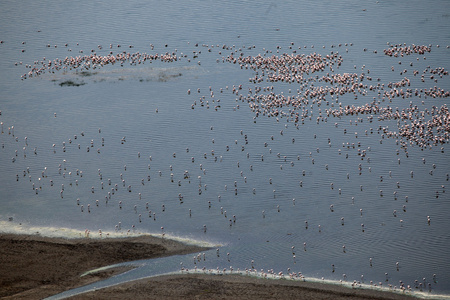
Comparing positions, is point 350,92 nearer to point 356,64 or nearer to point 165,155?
point 356,64

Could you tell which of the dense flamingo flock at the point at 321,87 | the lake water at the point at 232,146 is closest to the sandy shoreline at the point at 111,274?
the lake water at the point at 232,146

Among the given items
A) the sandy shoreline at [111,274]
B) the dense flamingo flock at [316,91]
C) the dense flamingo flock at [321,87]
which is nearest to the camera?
the sandy shoreline at [111,274]

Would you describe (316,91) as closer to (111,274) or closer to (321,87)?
(321,87)

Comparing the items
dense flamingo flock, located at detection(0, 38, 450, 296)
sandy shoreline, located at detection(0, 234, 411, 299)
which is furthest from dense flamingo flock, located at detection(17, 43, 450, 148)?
sandy shoreline, located at detection(0, 234, 411, 299)

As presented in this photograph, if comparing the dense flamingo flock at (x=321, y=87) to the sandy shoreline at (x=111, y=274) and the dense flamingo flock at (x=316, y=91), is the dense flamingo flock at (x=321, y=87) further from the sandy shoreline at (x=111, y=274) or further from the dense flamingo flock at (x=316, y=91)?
the sandy shoreline at (x=111, y=274)

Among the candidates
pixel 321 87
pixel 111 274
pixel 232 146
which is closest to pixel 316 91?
pixel 321 87

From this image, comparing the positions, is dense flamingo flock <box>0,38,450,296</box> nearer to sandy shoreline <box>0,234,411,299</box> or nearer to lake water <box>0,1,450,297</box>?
lake water <box>0,1,450,297</box>
